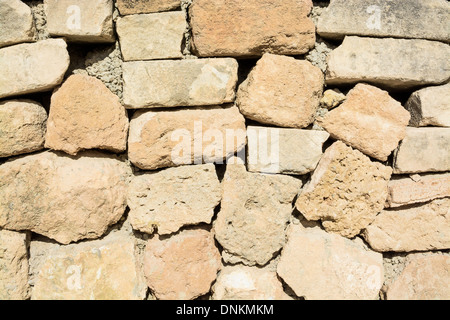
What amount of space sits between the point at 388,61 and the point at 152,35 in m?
1.03

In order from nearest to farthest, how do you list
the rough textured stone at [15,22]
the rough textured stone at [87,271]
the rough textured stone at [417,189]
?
the rough textured stone at [15,22]
the rough textured stone at [87,271]
the rough textured stone at [417,189]

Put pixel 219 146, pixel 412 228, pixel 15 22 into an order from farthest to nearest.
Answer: pixel 412 228
pixel 219 146
pixel 15 22

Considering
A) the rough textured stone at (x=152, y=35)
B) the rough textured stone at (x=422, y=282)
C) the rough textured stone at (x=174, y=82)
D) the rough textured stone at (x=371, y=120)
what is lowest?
the rough textured stone at (x=422, y=282)

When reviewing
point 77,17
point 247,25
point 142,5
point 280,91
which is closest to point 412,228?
point 280,91

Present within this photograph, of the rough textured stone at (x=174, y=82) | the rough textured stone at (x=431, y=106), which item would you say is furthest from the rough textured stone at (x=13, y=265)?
the rough textured stone at (x=431, y=106)

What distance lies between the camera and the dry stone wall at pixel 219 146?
139cm

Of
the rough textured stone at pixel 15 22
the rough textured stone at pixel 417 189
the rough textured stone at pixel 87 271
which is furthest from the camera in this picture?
the rough textured stone at pixel 417 189

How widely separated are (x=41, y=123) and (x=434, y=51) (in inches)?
69.0

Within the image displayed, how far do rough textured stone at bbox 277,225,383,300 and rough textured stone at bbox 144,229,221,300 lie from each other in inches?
14.0

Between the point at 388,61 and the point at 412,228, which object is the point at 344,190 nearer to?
the point at 412,228

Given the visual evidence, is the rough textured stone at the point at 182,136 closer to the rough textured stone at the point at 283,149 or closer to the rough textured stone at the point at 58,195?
the rough textured stone at the point at 283,149

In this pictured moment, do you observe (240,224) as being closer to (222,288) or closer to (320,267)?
(222,288)

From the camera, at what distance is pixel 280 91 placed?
143 cm

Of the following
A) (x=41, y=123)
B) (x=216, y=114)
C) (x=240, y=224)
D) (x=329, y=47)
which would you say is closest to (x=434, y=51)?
(x=329, y=47)
